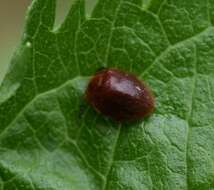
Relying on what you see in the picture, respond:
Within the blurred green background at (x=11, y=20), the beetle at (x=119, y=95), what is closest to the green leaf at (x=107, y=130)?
the beetle at (x=119, y=95)

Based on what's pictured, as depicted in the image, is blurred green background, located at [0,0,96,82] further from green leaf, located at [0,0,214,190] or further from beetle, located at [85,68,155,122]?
green leaf, located at [0,0,214,190]

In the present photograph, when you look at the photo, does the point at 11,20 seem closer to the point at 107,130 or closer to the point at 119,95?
the point at 119,95

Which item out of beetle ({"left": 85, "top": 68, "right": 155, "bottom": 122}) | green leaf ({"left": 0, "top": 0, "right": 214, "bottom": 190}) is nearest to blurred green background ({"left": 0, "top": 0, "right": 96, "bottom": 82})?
beetle ({"left": 85, "top": 68, "right": 155, "bottom": 122})

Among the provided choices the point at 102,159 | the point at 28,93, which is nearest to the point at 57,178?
the point at 102,159

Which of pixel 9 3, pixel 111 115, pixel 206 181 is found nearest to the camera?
pixel 206 181

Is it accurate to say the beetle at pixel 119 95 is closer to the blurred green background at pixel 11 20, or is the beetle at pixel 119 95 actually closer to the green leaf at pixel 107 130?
the green leaf at pixel 107 130

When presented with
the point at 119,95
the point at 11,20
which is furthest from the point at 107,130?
the point at 11,20

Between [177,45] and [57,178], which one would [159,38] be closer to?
[177,45]
